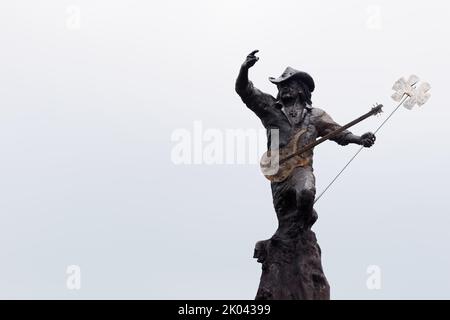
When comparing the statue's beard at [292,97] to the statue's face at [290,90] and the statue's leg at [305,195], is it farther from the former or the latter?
the statue's leg at [305,195]

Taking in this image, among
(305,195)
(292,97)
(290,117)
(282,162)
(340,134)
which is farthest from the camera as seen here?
(292,97)

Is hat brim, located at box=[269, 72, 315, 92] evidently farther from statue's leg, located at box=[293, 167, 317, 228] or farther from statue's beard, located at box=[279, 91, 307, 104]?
statue's leg, located at box=[293, 167, 317, 228]

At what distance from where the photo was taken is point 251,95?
2216 centimetres

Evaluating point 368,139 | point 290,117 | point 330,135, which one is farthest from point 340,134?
point 290,117

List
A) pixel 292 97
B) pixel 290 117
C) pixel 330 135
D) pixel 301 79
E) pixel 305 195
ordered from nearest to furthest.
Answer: pixel 305 195
pixel 330 135
pixel 290 117
pixel 292 97
pixel 301 79

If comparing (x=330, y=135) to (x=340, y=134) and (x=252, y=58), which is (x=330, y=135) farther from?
(x=252, y=58)

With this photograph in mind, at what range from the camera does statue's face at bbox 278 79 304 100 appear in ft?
73.4

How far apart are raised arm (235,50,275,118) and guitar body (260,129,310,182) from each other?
753mm

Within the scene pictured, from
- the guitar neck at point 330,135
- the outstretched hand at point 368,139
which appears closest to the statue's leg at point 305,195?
the guitar neck at point 330,135

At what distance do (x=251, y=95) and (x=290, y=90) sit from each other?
2.24 ft

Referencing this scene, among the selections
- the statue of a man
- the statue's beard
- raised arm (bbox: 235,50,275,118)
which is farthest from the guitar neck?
raised arm (bbox: 235,50,275,118)

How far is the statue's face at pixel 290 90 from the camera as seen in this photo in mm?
22375
